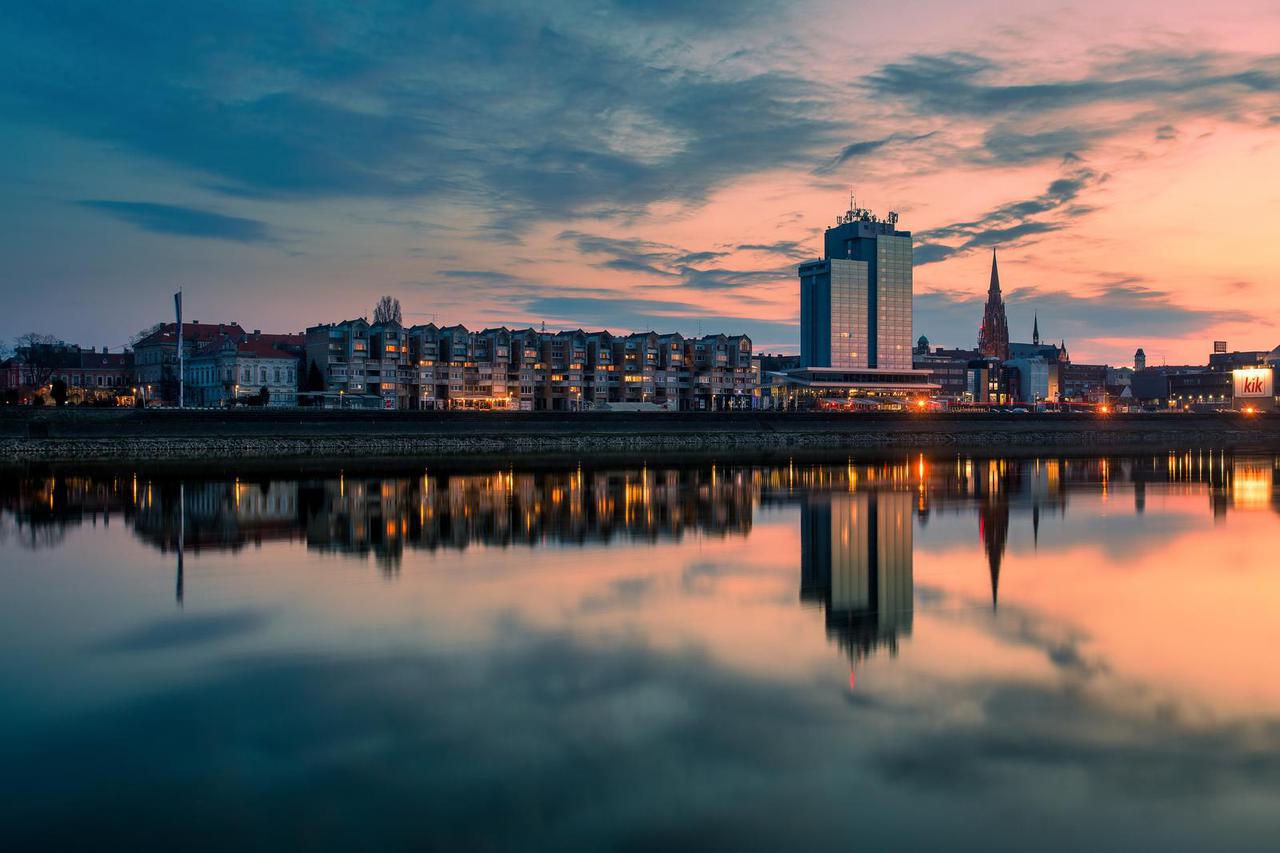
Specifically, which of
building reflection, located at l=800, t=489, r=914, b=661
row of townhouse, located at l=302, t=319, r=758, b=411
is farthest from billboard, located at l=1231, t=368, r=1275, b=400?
building reflection, located at l=800, t=489, r=914, b=661

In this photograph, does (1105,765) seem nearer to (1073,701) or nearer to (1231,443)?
(1073,701)

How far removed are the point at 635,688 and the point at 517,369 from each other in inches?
4829

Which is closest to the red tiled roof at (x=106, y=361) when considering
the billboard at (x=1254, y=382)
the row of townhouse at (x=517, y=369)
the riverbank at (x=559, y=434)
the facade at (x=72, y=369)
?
the facade at (x=72, y=369)

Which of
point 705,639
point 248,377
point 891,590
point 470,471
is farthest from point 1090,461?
point 248,377

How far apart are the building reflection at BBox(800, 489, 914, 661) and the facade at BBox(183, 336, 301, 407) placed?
93771 mm

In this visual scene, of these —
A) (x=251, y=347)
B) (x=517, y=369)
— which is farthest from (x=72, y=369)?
(x=517, y=369)

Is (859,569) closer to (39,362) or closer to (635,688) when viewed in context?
(635,688)

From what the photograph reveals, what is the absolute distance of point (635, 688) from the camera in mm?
14969

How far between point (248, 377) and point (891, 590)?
114m

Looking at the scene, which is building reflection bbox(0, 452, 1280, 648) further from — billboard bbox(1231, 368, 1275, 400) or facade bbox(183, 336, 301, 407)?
billboard bbox(1231, 368, 1275, 400)

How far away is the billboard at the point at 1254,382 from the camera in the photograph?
156m

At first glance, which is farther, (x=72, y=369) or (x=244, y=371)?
(x=72, y=369)

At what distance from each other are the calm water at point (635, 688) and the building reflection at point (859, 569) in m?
0.17

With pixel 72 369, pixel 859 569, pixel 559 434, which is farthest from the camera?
pixel 72 369
